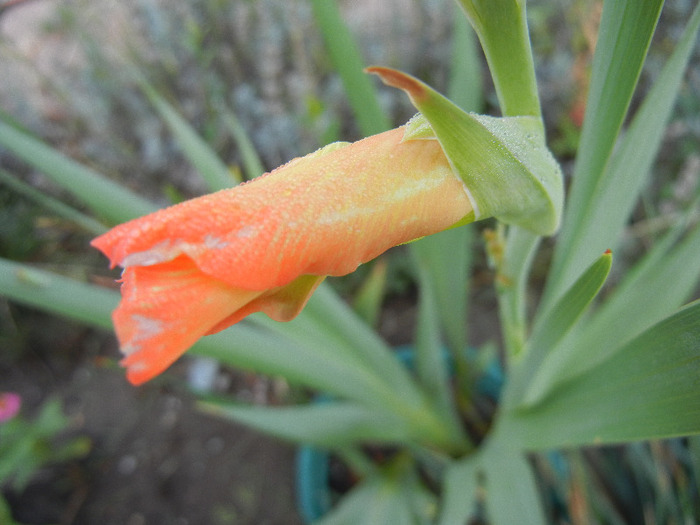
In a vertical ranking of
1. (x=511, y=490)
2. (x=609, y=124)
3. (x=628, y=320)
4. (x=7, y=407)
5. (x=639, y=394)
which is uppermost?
(x=609, y=124)

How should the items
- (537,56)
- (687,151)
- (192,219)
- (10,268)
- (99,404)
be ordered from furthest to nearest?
(99,404), (537,56), (687,151), (10,268), (192,219)

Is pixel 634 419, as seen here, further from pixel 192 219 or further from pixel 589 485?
pixel 589 485

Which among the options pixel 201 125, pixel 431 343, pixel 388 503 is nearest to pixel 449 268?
pixel 431 343

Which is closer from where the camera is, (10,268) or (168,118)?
(10,268)

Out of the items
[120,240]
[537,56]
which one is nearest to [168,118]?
[120,240]

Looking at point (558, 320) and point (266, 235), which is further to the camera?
point (558, 320)

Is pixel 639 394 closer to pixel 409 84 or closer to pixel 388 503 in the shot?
pixel 409 84
